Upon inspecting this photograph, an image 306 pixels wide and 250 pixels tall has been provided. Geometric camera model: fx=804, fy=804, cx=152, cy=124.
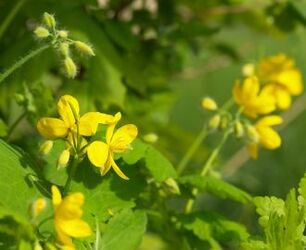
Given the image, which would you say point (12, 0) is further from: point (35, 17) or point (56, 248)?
point (56, 248)

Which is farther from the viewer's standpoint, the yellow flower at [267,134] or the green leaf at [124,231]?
the yellow flower at [267,134]

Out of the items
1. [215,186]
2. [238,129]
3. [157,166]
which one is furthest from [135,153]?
[238,129]

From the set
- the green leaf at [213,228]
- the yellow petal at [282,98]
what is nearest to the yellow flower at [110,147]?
the green leaf at [213,228]

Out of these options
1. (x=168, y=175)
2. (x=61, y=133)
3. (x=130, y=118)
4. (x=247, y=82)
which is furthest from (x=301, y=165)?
(x=61, y=133)

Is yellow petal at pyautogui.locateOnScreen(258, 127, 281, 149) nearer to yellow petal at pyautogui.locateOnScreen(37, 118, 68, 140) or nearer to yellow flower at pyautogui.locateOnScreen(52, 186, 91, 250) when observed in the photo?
yellow petal at pyautogui.locateOnScreen(37, 118, 68, 140)

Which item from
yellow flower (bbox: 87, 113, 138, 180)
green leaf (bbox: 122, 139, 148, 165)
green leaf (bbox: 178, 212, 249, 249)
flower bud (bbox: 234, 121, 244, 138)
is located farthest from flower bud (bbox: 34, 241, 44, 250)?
flower bud (bbox: 234, 121, 244, 138)

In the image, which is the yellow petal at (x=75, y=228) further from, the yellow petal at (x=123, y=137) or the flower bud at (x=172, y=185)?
the flower bud at (x=172, y=185)

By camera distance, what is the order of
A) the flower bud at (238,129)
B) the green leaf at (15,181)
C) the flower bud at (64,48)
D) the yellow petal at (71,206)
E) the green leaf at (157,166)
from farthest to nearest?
the flower bud at (238,129), the green leaf at (157,166), the flower bud at (64,48), the green leaf at (15,181), the yellow petal at (71,206)

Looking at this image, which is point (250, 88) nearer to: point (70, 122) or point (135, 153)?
point (135, 153)
